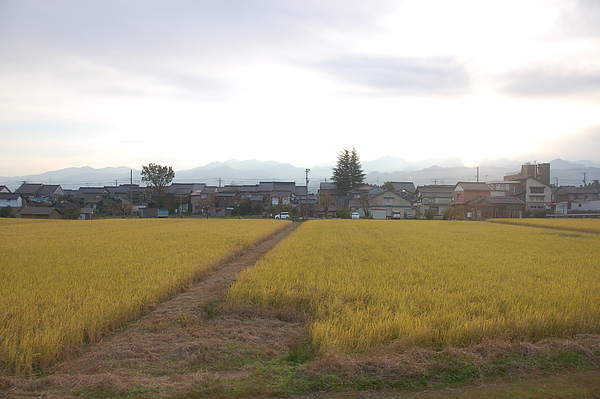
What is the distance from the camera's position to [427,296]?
6387 millimetres

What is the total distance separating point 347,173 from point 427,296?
205 ft

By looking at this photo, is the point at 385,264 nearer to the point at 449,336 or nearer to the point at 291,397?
the point at 449,336

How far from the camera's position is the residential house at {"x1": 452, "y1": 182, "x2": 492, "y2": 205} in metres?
52.4


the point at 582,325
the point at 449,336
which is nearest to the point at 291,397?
the point at 449,336

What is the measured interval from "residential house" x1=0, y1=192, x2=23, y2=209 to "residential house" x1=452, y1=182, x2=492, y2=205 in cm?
5823

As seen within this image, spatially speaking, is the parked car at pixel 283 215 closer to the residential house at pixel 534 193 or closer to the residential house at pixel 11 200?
the residential house at pixel 534 193

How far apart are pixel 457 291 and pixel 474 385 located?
9.84 ft

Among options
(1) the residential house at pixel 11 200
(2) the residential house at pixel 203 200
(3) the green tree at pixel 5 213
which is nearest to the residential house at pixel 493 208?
(2) the residential house at pixel 203 200

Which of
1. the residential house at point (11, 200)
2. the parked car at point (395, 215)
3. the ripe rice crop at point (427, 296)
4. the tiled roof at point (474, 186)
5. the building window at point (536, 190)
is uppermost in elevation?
the tiled roof at point (474, 186)

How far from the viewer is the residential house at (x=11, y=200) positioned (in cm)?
5166

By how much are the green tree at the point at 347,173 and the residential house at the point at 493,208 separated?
23.8 metres

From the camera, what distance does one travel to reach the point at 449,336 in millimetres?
4770

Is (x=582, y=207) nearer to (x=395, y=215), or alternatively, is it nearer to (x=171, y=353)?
(x=395, y=215)

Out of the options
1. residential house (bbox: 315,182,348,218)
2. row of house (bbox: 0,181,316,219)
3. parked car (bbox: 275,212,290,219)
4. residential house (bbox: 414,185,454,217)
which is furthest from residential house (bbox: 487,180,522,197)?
parked car (bbox: 275,212,290,219)
